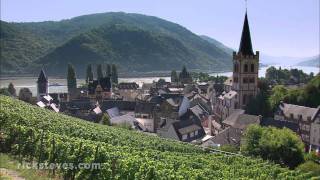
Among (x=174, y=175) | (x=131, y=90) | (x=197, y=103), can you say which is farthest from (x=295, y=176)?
(x=131, y=90)

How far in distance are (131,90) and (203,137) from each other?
206ft

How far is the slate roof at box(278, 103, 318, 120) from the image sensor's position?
6012 centimetres

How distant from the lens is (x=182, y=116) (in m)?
76.7

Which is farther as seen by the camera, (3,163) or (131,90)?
(131,90)

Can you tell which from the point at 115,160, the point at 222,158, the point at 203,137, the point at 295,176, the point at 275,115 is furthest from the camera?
the point at 275,115

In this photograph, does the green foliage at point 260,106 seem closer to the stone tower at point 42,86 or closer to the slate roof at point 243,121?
the slate roof at point 243,121

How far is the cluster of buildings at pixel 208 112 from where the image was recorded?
59.0 meters

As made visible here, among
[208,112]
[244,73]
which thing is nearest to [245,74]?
[244,73]

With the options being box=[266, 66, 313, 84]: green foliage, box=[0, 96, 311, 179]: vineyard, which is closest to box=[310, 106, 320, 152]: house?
box=[0, 96, 311, 179]: vineyard

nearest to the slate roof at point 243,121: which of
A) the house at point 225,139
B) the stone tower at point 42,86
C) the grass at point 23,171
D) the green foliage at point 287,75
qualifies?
the house at point 225,139

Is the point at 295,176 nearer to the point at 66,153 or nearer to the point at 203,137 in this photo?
the point at 66,153

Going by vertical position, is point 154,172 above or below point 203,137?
above

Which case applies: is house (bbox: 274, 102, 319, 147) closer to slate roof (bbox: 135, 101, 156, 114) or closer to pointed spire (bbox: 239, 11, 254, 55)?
pointed spire (bbox: 239, 11, 254, 55)

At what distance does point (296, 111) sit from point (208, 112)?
23.1 meters
